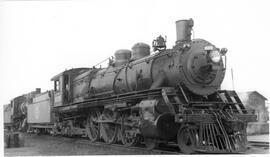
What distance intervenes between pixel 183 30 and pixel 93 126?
198 inches

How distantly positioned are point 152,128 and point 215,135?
1479mm

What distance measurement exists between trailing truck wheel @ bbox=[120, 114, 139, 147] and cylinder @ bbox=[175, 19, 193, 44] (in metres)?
2.70

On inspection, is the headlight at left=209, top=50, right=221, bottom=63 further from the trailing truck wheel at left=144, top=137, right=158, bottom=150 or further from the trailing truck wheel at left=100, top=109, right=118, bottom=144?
the trailing truck wheel at left=100, top=109, right=118, bottom=144

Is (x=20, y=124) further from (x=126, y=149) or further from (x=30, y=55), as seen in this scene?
(x=126, y=149)

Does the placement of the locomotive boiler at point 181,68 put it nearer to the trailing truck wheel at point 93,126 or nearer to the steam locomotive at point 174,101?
the steam locomotive at point 174,101

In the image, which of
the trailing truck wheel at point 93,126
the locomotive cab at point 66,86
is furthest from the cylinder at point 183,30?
the locomotive cab at point 66,86

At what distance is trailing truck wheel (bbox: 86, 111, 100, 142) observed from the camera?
458 inches

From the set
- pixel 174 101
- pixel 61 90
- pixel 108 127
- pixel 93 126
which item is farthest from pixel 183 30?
pixel 61 90

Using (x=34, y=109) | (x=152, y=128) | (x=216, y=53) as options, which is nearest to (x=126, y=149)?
(x=152, y=128)

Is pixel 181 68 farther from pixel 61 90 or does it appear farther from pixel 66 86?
pixel 66 86

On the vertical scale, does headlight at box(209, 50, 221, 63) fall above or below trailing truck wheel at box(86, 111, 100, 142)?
above

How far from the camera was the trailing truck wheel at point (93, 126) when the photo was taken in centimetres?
1163

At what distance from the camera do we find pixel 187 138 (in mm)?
7750

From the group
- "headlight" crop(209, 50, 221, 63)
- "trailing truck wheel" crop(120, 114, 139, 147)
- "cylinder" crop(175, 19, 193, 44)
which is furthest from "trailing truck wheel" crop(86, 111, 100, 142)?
"headlight" crop(209, 50, 221, 63)
